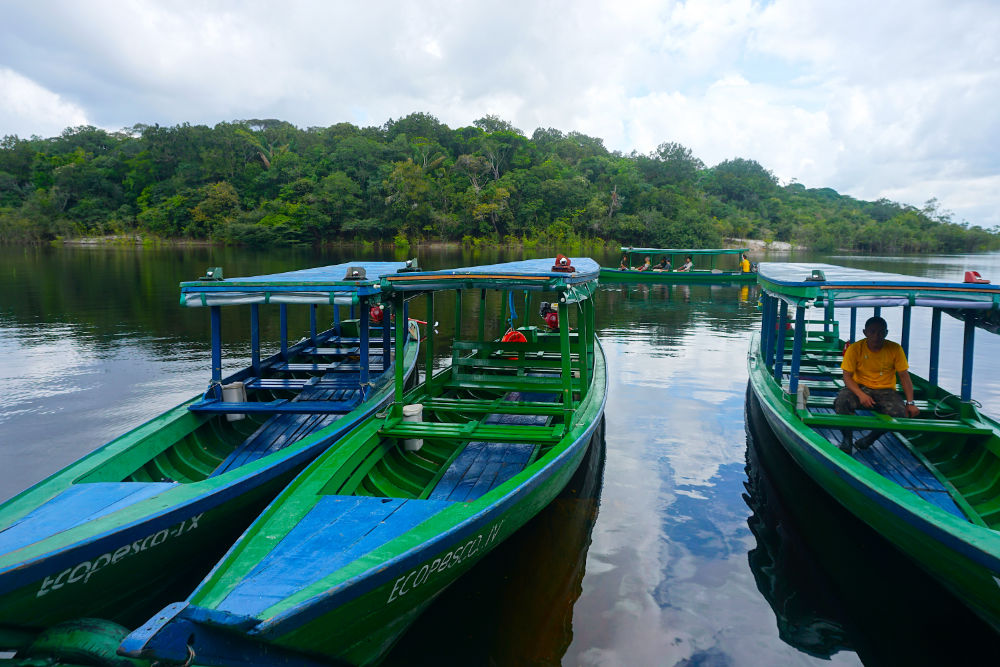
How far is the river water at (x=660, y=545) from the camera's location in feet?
16.2

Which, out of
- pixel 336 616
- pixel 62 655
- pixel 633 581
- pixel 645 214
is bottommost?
pixel 633 581

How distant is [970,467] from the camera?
6570mm

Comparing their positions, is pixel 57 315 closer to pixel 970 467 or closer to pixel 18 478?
pixel 18 478

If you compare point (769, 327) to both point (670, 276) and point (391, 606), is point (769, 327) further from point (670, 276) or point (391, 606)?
point (670, 276)

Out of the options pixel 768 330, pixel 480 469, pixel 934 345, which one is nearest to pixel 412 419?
pixel 480 469

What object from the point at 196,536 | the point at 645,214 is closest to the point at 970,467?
the point at 196,536

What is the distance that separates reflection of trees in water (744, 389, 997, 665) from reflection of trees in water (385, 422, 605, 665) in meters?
1.87

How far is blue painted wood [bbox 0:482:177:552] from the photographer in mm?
4332

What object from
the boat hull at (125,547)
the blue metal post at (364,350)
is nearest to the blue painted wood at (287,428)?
the blue metal post at (364,350)

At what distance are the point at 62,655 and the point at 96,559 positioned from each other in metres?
0.59

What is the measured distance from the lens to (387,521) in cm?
458

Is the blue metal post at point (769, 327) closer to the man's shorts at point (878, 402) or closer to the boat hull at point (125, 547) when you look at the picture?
the man's shorts at point (878, 402)

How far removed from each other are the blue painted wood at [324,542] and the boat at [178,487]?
1.18 meters

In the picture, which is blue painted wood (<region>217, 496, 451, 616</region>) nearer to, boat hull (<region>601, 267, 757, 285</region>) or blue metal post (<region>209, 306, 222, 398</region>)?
blue metal post (<region>209, 306, 222, 398</region>)
